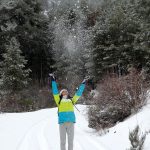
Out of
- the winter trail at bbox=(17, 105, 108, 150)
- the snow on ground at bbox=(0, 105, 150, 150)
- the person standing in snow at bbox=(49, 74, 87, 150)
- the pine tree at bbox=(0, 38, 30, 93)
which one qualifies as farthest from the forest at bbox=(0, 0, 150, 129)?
the person standing in snow at bbox=(49, 74, 87, 150)

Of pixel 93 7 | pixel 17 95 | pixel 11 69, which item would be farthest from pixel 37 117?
pixel 93 7

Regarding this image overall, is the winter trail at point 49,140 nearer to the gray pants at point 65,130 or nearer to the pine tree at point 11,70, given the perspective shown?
the gray pants at point 65,130

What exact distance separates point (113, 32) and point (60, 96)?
21.8 meters

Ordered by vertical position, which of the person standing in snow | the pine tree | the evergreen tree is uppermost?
the evergreen tree

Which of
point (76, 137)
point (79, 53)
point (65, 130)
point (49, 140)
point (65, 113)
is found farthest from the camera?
point (79, 53)

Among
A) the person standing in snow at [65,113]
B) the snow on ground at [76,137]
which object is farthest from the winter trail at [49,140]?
the person standing in snow at [65,113]

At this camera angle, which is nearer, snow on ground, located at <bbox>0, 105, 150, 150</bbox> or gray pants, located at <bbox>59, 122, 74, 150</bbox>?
gray pants, located at <bbox>59, 122, 74, 150</bbox>

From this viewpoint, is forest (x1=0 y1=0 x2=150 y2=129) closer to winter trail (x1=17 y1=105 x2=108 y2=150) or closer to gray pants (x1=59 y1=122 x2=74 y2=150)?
winter trail (x1=17 y1=105 x2=108 y2=150)

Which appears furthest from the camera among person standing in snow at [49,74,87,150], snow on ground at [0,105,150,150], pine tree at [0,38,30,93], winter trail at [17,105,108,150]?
pine tree at [0,38,30,93]

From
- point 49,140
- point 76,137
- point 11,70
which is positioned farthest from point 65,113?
point 11,70

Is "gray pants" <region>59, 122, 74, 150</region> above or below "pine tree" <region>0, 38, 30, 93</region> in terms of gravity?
below

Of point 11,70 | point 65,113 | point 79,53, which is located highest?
point 79,53

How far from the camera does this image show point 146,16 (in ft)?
66.0

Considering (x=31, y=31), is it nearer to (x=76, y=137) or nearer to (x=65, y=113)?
(x=76, y=137)
